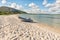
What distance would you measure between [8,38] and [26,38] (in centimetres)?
93

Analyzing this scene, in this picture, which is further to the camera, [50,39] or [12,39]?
[50,39]

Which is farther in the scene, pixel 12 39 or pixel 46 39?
pixel 46 39

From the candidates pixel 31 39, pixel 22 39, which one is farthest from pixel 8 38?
pixel 31 39

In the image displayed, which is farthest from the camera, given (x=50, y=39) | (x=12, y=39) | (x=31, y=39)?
(x=50, y=39)

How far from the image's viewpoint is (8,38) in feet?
20.2

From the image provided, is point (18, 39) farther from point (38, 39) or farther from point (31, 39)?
point (38, 39)

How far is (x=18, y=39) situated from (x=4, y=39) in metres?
0.68

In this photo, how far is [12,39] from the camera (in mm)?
5879

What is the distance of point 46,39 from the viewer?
21.7ft

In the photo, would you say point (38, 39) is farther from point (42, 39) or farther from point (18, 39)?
point (18, 39)

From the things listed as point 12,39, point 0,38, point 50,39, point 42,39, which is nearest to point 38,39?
point 42,39

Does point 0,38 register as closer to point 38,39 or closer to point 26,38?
point 26,38

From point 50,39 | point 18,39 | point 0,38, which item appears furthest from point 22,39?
point 50,39

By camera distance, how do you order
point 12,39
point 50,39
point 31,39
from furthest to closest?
1. point 50,39
2. point 31,39
3. point 12,39
